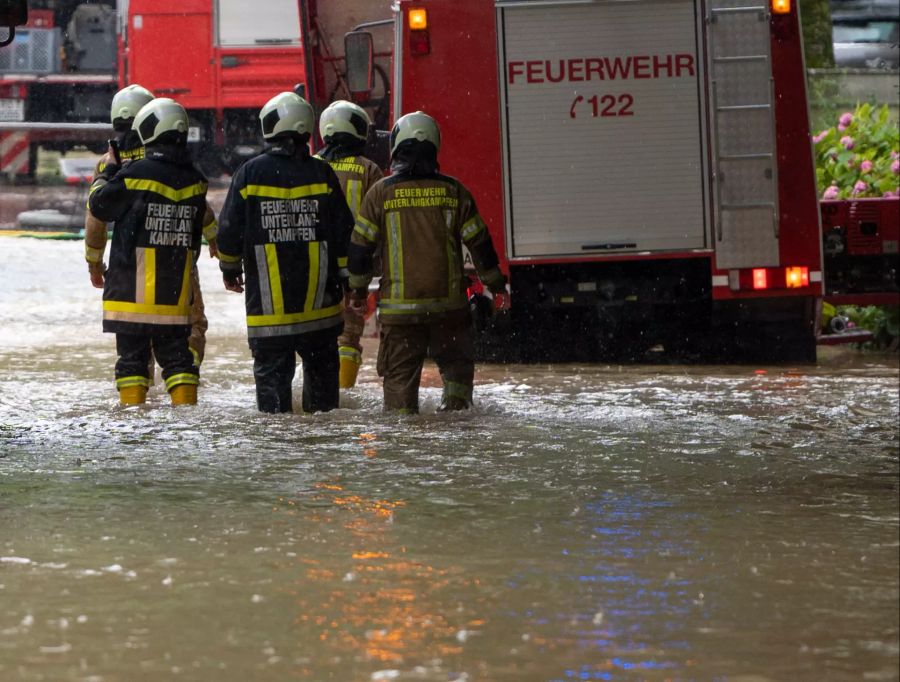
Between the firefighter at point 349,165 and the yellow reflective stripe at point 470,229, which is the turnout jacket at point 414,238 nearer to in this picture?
the yellow reflective stripe at point 470,229

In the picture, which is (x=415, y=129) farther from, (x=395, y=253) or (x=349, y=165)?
(x=349, y=165)

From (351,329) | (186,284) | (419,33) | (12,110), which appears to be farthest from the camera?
(12,110)

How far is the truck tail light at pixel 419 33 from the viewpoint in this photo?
11.3m

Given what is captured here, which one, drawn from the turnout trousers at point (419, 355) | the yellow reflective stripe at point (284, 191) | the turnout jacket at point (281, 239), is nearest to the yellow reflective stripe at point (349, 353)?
the turnout trousers at point (419, 355)

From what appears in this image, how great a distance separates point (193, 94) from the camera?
20609mm

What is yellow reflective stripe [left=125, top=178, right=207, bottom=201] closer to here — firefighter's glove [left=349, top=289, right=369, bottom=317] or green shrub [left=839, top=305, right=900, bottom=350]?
firefighter's glove [left=349, top=289, right=369, bottom=317]

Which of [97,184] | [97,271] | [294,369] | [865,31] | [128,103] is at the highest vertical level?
[865,31]

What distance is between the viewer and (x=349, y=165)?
32.8 ft

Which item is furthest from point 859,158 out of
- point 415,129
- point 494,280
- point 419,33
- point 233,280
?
point 233,280

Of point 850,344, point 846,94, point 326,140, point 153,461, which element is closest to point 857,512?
point 153,461

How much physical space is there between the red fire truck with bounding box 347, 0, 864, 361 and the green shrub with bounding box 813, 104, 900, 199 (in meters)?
A: 2.07

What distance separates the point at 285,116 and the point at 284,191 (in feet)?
1.19

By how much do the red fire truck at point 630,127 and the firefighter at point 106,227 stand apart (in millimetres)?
2051

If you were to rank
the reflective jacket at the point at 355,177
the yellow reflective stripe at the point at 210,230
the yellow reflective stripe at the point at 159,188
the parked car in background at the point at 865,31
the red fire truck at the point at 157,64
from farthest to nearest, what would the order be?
the parked car in background at the point at 865,31
the red fire truck at the point at 157,64
the reflective jacket at the point at 355,177
the yellow reflective stripe at the point at 210,230
the yellow reflective stripe at the point at 159,188
